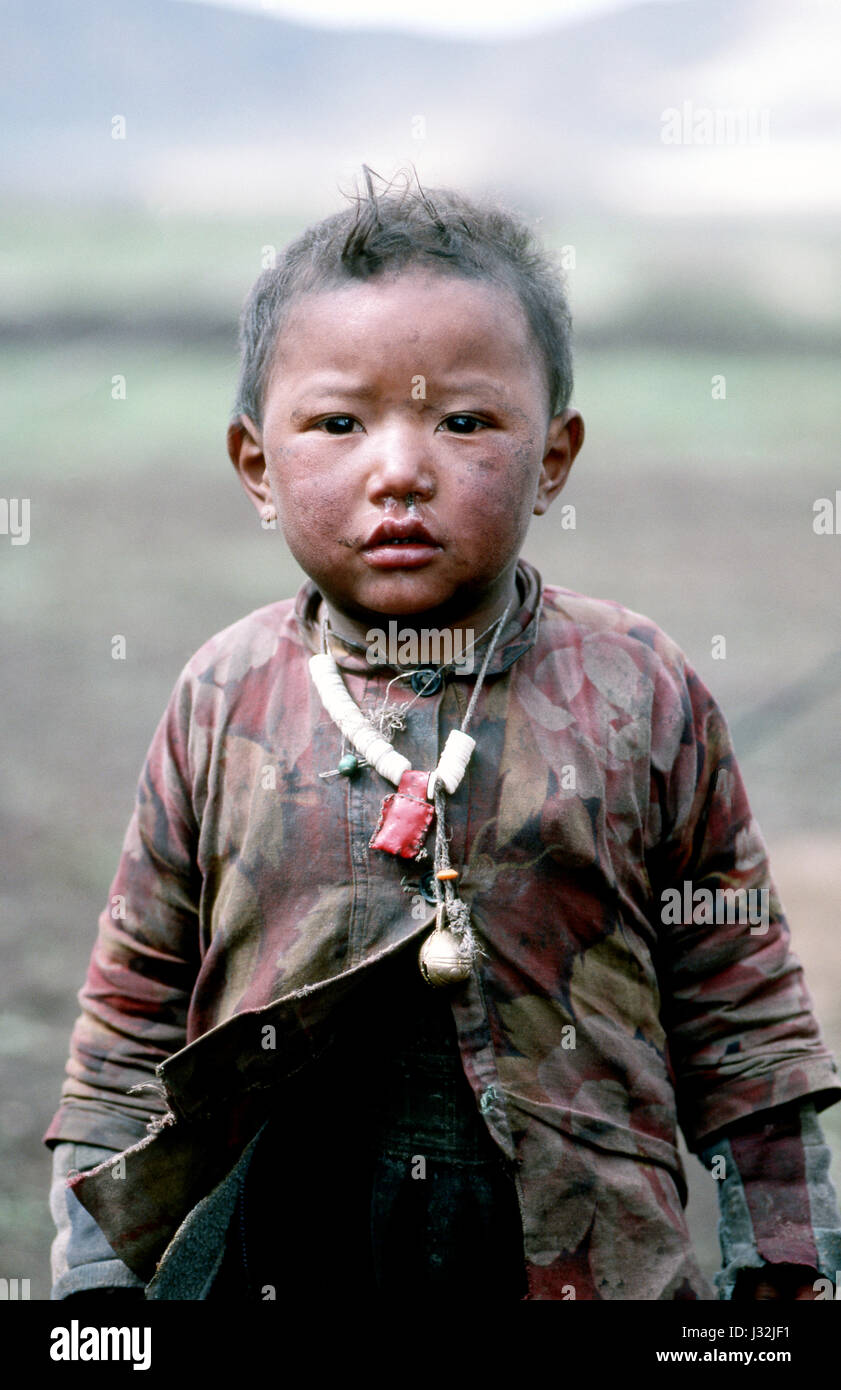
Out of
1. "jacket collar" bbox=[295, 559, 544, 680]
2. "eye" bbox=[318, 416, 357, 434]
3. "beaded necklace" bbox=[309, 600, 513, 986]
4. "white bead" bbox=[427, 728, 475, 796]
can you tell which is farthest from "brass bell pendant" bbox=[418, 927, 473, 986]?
"eye" bbox=[318, 416, 357, 434]

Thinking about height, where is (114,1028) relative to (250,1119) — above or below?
above

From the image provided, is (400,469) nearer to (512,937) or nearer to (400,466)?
(400,466)

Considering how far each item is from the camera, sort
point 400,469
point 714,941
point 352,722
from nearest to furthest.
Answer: point 400,469 < point 352,722 < point 714,941

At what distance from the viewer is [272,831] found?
169 centimetres

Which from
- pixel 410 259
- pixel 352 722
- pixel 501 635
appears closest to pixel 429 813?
pixel 352 722

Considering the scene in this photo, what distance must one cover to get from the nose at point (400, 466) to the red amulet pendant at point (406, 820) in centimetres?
32

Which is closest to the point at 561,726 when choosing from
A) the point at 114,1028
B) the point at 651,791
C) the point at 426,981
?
the point at 651,791

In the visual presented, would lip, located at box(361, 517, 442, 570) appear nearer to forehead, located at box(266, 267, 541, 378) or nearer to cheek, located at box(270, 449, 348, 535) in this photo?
cheek, located at box(270, 449, 348, 535)

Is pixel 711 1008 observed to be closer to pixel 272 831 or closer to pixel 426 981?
pixel 426 981

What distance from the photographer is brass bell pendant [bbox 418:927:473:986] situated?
1.56 m

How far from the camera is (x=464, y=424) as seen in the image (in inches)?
63.1

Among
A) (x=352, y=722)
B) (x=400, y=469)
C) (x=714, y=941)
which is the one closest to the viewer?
(x=400, y=469)

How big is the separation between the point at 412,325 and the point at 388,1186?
3.27 feet
